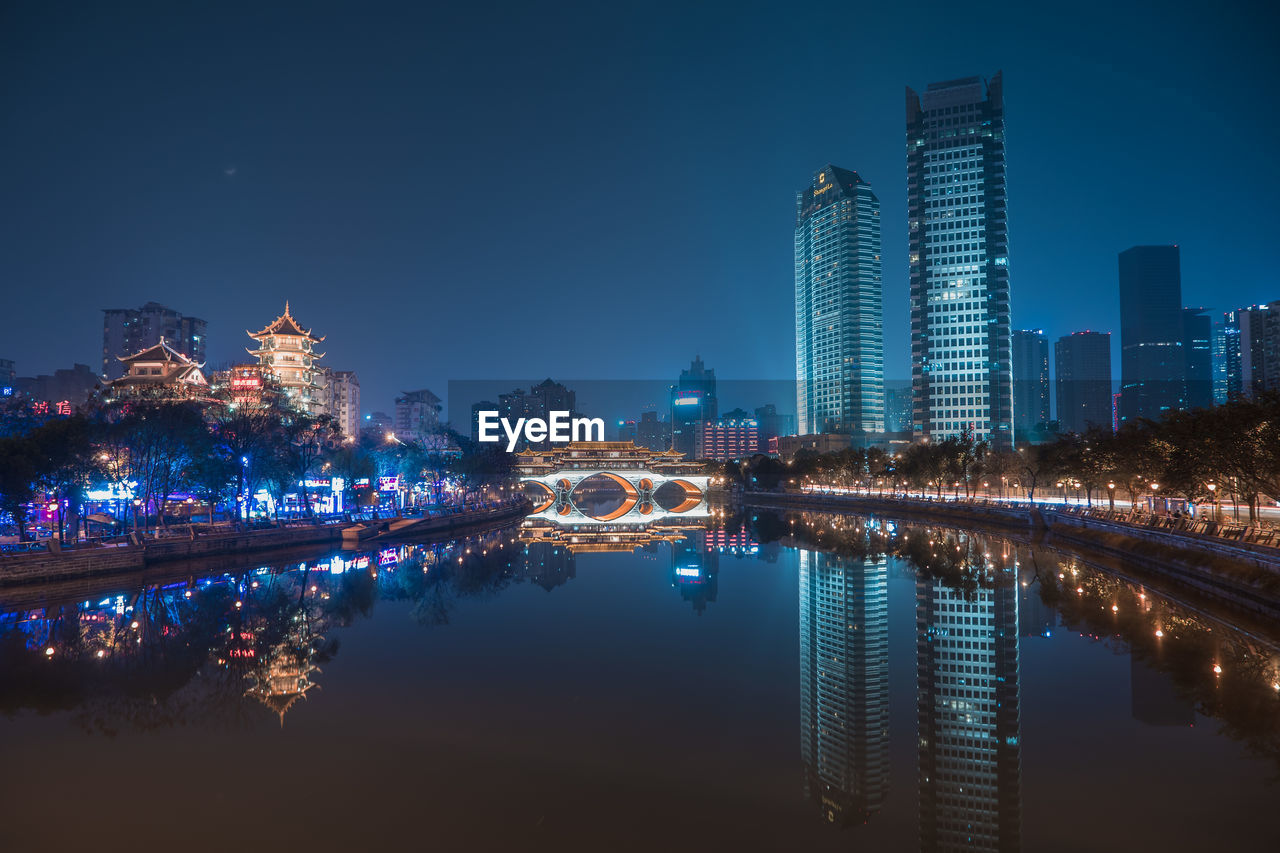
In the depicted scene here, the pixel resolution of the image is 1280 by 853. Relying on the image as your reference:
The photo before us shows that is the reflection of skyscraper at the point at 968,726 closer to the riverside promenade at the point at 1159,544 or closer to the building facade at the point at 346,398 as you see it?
the riverside promenade at the point at 1159,544

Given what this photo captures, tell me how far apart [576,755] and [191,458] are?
4061cm

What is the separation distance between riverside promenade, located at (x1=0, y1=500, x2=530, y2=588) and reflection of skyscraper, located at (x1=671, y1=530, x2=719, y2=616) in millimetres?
21042

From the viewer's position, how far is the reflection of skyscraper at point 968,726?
11961 millimetres

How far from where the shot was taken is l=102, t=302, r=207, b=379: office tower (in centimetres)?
16050

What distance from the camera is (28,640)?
23984 millimetres

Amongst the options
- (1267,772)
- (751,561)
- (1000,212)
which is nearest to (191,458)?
(751,561)

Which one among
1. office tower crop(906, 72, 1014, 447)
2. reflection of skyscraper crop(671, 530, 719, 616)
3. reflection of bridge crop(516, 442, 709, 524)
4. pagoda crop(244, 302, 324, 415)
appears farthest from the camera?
office tower crop(906, 72, 1014, 447)

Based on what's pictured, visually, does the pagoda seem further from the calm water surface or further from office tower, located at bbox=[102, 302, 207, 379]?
office tower, located at bbox=[102, 302, 207, 379]

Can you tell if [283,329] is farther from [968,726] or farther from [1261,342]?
[1261,342]

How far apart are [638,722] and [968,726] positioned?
7253 mm

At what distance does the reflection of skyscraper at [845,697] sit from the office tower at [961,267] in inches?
4168

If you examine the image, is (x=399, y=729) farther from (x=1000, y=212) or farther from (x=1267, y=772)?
(x=1000, y=212)

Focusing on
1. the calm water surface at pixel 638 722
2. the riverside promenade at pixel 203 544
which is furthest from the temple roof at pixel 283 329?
the calm water surface at pixel 638 722

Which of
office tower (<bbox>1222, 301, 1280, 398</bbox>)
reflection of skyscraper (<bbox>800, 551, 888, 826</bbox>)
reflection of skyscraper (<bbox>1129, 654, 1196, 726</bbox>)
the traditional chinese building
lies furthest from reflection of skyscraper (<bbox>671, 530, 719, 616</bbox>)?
office tower (<bbox>1222, 301, 1280, 398</bbox>)
